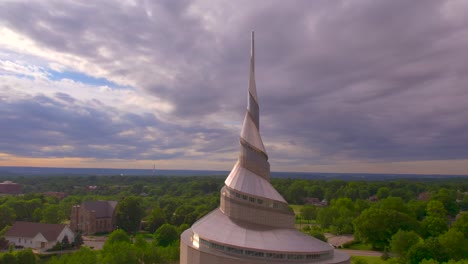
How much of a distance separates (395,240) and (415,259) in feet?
25.6

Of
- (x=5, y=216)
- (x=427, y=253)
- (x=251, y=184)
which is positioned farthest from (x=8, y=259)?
(x=427, y=253)

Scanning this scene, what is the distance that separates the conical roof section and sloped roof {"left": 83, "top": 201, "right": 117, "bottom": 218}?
206 ft

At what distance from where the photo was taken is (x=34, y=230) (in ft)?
231

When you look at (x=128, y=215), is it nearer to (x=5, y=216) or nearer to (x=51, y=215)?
(x=51, y=215)

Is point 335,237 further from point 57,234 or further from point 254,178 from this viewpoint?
point 57,234

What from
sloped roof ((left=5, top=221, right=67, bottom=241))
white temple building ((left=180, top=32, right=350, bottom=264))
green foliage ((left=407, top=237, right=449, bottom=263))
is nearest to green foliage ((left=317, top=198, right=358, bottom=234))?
green foliage ((left=407, top=237, right=449, bottom=263))

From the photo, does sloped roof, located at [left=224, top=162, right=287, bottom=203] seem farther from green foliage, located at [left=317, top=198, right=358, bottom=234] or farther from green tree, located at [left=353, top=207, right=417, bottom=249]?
green foliage, located at [left=317, top=198, right=358, bottom=234]

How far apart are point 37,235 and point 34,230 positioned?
7.74 feet

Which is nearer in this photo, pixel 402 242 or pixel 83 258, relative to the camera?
pixel 83 258

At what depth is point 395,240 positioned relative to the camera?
51.8 m

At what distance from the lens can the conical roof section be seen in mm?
35656

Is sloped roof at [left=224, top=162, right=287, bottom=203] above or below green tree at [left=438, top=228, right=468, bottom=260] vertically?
above

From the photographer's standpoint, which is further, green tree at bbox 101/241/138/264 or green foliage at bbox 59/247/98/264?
green tree at bbox 101/241/138/264

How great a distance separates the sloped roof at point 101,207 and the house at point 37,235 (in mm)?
17520
